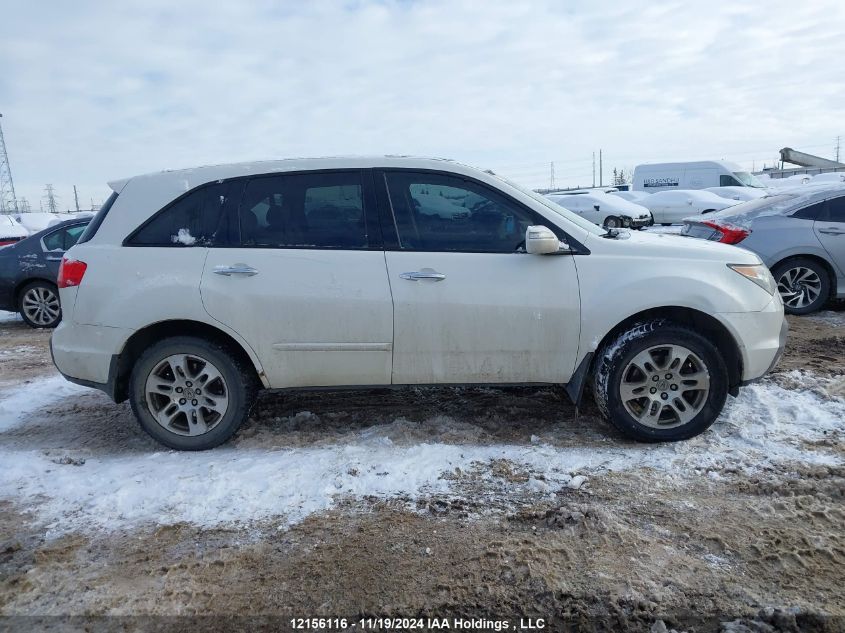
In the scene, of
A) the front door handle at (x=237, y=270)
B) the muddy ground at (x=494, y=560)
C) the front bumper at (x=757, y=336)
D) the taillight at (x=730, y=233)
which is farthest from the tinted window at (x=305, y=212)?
the taillight at (x=730, y=233)

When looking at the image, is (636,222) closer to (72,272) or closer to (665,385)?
(665,385)

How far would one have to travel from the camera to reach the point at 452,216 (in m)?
3.97

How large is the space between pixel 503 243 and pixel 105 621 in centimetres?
281

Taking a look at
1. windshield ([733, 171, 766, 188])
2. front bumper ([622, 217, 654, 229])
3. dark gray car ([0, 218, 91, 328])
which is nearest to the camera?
dark gray car ([0, 218, 91, 328])

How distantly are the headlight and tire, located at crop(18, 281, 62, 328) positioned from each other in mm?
8367

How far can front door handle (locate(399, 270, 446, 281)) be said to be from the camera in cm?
385

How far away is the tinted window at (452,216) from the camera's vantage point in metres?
3.93

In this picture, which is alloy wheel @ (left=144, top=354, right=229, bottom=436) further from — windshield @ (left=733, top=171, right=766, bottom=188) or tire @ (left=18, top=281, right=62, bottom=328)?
windshield @ (left=733, top=171, right=766, bottom=188)

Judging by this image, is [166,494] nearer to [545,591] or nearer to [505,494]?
[505,494]

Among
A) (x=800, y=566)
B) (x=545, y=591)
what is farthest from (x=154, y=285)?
(x=800, y=566)

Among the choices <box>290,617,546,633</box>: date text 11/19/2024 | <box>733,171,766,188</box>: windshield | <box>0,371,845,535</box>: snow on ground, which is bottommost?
<box>290,617,546,633</box>: date text 11/19/2024

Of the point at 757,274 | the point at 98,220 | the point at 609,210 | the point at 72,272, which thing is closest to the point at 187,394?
the point at 72,272

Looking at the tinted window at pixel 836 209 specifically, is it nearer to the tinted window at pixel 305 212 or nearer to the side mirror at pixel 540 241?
the side mirror at pixel 540 241

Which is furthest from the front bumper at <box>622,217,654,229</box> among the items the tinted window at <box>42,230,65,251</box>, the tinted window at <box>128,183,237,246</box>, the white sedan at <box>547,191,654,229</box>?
the tinted window at <box>128,183,237,246</box>
